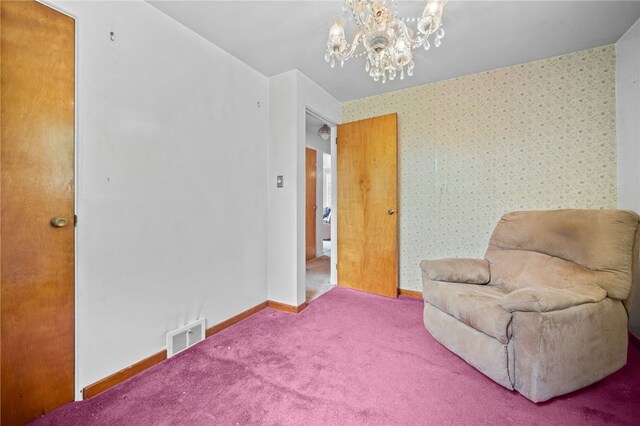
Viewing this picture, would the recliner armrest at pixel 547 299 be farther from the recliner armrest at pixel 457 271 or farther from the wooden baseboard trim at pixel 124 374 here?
the wooden baseboard trim at pixel 124 374

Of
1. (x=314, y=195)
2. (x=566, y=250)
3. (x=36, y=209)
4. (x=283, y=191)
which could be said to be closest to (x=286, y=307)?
(x=283, y=191)

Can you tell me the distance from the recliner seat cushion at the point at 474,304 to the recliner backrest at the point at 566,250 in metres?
0.24

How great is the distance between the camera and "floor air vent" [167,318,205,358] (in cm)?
177

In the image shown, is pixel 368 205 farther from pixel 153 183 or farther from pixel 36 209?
pixel 36 209

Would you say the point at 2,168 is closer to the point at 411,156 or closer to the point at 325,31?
the point at 325,31

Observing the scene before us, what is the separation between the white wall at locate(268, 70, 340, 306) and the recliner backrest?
1.69 m

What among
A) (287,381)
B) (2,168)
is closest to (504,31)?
(287,381)

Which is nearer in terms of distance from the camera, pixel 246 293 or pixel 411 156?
pixel 246 293

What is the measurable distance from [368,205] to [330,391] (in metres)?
1.99

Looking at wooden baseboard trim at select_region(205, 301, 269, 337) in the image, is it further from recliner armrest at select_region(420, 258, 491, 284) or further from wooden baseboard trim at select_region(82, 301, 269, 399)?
recliner armrest at select_region(420, 258, 491, 284)

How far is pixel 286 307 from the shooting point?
254cm

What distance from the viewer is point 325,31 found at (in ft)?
6.34

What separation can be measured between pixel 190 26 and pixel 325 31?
0.99 metres

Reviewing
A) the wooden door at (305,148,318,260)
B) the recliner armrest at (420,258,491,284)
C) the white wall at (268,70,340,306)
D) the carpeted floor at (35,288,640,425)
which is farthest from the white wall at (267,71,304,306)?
the wooden door at (305,148,318,260)
